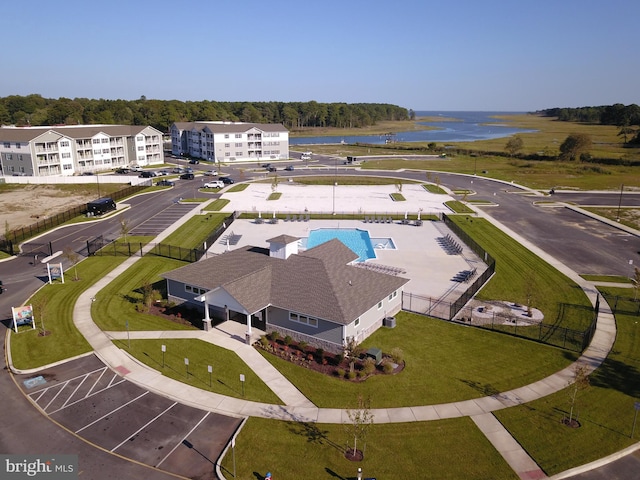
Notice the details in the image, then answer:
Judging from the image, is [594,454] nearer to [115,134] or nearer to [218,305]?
[218,305]

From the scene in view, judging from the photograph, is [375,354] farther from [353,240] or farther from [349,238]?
[349,238]

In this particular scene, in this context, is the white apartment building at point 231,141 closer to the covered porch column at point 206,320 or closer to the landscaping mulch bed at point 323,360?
the covered porch column at point 206,320

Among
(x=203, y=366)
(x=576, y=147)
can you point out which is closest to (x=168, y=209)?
(x=203, y=366)

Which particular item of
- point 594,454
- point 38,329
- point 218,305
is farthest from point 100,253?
point 594,454

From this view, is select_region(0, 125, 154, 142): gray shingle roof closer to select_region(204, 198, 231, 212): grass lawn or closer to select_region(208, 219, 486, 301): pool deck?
select_region(204, 198, 231, 212): grass lawn

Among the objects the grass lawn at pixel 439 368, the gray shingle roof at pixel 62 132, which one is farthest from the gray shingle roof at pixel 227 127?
the grass lawn at pixel 439 368

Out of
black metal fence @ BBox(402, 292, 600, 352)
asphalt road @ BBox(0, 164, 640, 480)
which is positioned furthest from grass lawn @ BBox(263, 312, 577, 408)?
asphalt road @ BBox(0, 164, 640, 480)
